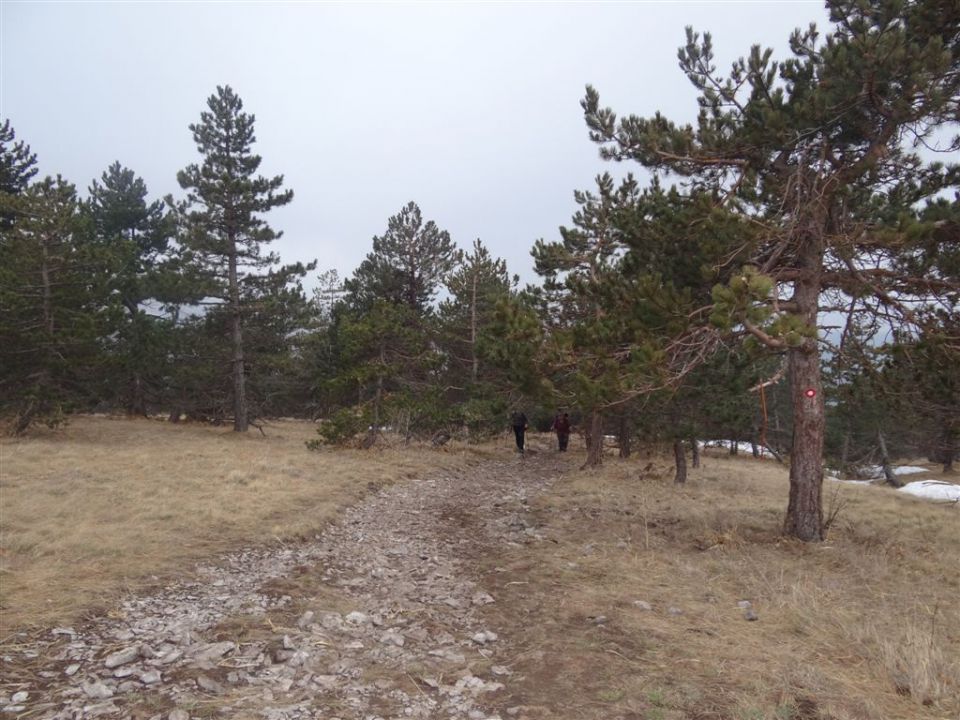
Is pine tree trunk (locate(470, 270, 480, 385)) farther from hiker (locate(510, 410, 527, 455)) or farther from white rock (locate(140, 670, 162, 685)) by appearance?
white rock (locate(140, 670, 162, 685))

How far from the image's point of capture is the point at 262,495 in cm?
1072

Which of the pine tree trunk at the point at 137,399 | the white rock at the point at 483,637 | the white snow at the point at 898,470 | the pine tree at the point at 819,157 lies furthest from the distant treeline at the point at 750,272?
the white snow at the point at 898,470

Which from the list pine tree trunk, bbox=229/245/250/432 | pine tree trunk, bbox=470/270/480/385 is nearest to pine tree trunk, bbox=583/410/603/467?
pine tree trunk, bbox=470/270/480/385

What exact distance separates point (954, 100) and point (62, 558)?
12.3 metres

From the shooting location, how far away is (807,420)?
831cm

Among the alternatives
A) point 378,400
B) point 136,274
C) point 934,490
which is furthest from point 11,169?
point 934,490

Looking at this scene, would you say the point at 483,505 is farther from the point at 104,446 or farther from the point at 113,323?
the point at 113,323

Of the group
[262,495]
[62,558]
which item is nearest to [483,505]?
[262,495]

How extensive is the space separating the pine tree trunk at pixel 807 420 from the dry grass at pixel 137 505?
24.4 feet

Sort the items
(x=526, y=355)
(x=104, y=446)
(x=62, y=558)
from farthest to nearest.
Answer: (x=104, y=446), (x=526, y=355), (x=62, y=558)

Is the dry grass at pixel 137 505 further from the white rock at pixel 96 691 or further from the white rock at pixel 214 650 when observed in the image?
the white rock at pixel 214 650

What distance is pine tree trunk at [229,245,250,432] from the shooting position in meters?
24.4

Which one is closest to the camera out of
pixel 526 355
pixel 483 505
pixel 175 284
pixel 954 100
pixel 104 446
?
pixel 954 100

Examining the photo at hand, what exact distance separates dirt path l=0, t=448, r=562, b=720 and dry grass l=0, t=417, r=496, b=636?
62cm
